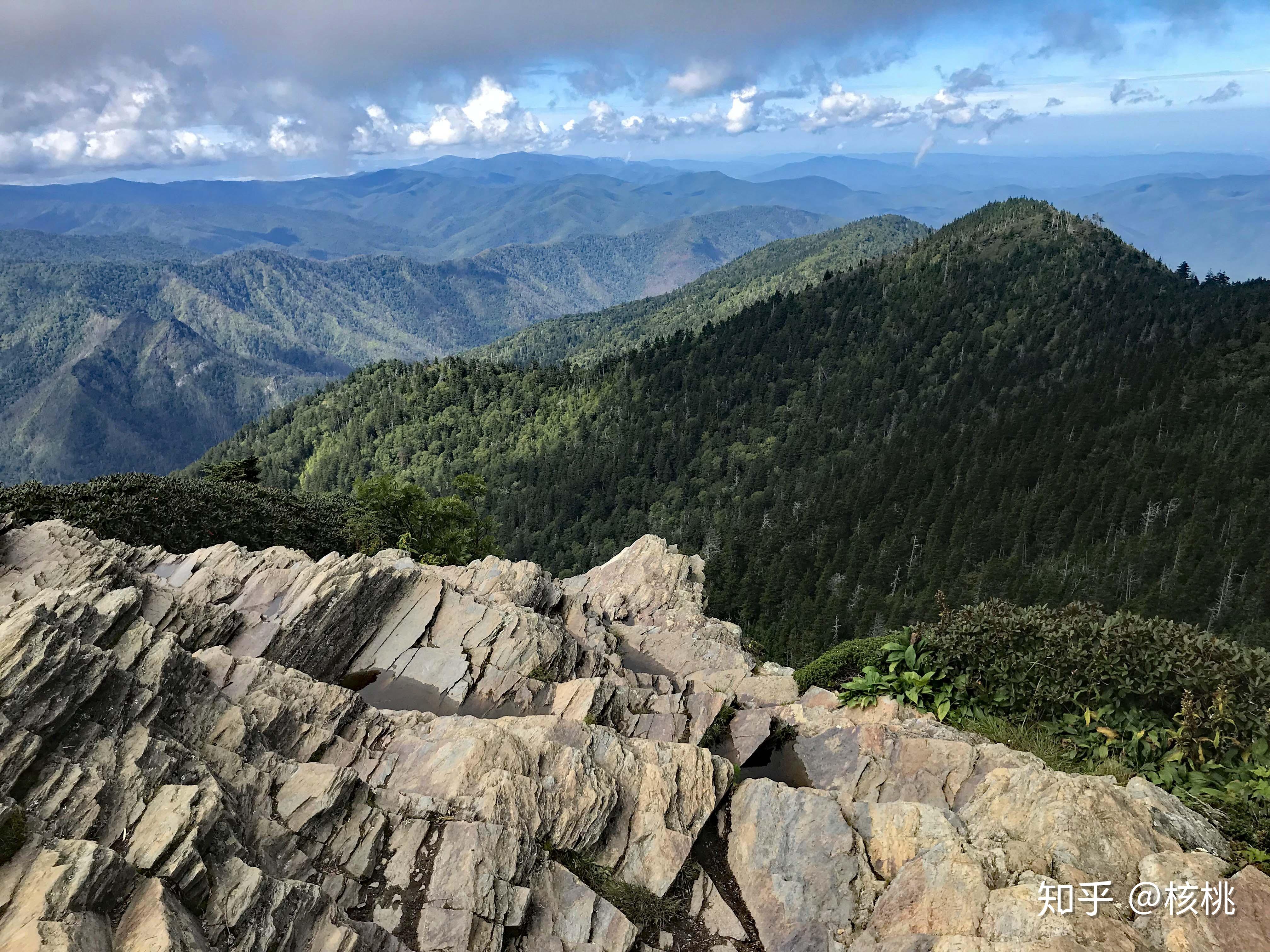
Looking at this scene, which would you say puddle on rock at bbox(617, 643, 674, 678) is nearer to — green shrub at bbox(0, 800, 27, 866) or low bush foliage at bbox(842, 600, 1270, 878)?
low bush foliage at bbox(842, 600, 1270, 878)

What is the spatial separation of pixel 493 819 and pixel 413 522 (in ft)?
187

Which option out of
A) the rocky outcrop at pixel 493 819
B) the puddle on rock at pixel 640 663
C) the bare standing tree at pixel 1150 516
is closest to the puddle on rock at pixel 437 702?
the rocky outcrop at pixel 493 819

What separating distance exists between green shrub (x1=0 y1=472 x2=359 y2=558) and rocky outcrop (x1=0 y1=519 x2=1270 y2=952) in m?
17.7

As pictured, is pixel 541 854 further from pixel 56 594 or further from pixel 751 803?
pixel 56 594

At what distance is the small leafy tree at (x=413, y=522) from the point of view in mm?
72312

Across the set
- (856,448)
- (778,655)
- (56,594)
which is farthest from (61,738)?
(856,448)

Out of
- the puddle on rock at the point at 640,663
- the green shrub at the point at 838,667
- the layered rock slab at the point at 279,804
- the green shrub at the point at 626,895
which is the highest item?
the layered rock slab at the point at 279,804

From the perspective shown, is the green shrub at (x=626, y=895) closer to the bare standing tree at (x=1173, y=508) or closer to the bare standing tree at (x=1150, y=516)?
the bare standing tree at (x=1150, y=516)

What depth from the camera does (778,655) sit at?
335ft

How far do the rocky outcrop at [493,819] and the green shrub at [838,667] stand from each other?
6258 mm

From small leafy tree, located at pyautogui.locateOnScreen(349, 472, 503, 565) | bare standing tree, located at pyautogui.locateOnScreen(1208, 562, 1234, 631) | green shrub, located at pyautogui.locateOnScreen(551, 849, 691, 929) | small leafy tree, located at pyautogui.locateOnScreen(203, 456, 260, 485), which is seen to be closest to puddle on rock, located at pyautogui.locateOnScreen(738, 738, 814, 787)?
green shrub, located at pyautogui.locateOnScreen(551, 849, 691, 929)

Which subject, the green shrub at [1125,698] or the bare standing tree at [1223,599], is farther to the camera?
the bare standing tree at [1223,599]

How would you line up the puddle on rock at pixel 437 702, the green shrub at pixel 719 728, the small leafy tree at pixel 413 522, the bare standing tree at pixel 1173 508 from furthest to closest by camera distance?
1. the bare standing tree at pixel 1173 508
2. the small leafy tree at pixel 413 522
3. the puddle on rock at pixel 437 702
4. the green shrub at pixel 719 728

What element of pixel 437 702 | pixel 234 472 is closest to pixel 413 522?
pixel 234 472
